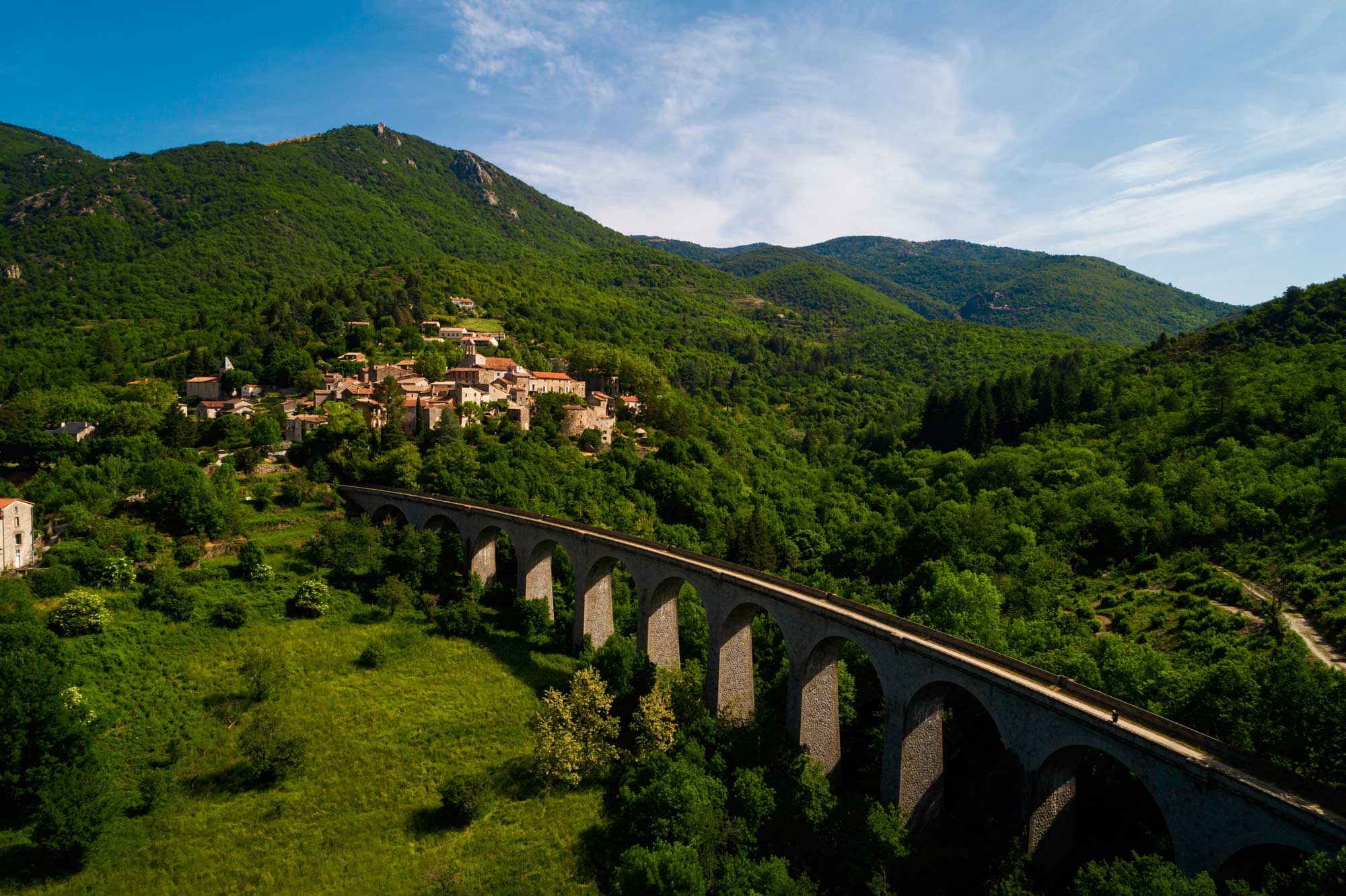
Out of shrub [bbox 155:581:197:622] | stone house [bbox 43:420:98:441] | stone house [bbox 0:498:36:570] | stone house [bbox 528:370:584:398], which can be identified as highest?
stone house [bbox 528:370:584:398]

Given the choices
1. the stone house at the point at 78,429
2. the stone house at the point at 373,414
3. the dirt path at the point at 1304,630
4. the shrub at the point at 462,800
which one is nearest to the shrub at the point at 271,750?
the shrub at the point at 462,800

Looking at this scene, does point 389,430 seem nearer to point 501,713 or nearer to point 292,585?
point 292,585

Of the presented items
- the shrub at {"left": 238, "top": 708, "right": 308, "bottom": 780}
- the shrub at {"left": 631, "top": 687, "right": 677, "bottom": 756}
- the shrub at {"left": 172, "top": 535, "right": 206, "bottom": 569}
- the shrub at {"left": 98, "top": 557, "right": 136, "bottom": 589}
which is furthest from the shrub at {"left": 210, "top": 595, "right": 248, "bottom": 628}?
the shrub at {"left": 631, "top": 687, "right": 677, "bottom": 756}

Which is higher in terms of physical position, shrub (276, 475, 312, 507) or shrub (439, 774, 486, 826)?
shrub (276, 475, 312, 507)

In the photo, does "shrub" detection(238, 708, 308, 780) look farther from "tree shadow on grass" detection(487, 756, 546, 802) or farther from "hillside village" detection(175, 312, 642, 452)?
"hillside village" detection(175, 312, 642, 452)

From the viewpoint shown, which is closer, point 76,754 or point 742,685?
point 76,754

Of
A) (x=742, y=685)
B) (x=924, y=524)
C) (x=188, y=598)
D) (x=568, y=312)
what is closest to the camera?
(x=742, y=685)

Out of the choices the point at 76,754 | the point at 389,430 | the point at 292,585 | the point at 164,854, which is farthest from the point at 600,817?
the point at 389,430
